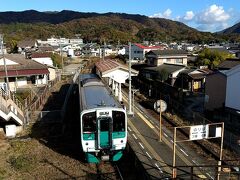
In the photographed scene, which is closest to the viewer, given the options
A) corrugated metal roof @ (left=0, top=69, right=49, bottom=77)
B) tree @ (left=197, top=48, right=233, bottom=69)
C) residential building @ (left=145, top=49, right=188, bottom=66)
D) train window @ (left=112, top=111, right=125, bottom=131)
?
train window @ (left=112, top=111, right=125, bottom=131)

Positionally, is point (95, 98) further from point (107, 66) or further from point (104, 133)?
point (107, 66)

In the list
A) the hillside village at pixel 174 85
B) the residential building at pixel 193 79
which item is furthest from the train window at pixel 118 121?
the residential building at pixel 193 79

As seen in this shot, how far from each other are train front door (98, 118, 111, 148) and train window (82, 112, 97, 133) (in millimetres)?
301

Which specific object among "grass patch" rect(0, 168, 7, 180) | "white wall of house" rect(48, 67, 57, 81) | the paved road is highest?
"white wall of house" rect(48, 67, 57, 81)

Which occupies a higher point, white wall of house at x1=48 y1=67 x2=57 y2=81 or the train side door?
the train side door

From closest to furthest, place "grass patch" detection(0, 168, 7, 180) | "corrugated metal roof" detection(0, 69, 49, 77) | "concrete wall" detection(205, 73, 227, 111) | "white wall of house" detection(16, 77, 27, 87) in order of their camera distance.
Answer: "grass patch" detection(0, 168, 7, 180), "concrete wall" detection(205, 73, 227, 111), "corrugated metal roof" detection(0, 69, 49, 77), "white wall of house" detection(16, 77, 27, 87)

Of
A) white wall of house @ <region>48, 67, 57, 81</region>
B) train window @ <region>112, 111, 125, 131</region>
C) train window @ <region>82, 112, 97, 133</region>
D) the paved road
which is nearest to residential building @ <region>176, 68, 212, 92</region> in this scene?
the paved road

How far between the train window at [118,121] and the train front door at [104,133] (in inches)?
13.0

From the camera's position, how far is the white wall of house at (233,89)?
2108 centimetres

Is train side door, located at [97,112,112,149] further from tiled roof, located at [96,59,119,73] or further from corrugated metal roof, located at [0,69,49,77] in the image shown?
corrugated metal roof, located at [0,69,49,77]

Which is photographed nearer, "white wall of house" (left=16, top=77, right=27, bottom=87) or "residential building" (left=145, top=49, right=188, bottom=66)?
"white wall of house" (left=16, top=77, right=27, bottom=87)

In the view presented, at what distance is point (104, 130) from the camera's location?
510 inches

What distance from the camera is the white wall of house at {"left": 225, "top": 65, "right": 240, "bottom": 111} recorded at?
69.2 feet

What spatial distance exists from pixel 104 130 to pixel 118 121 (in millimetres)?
736
